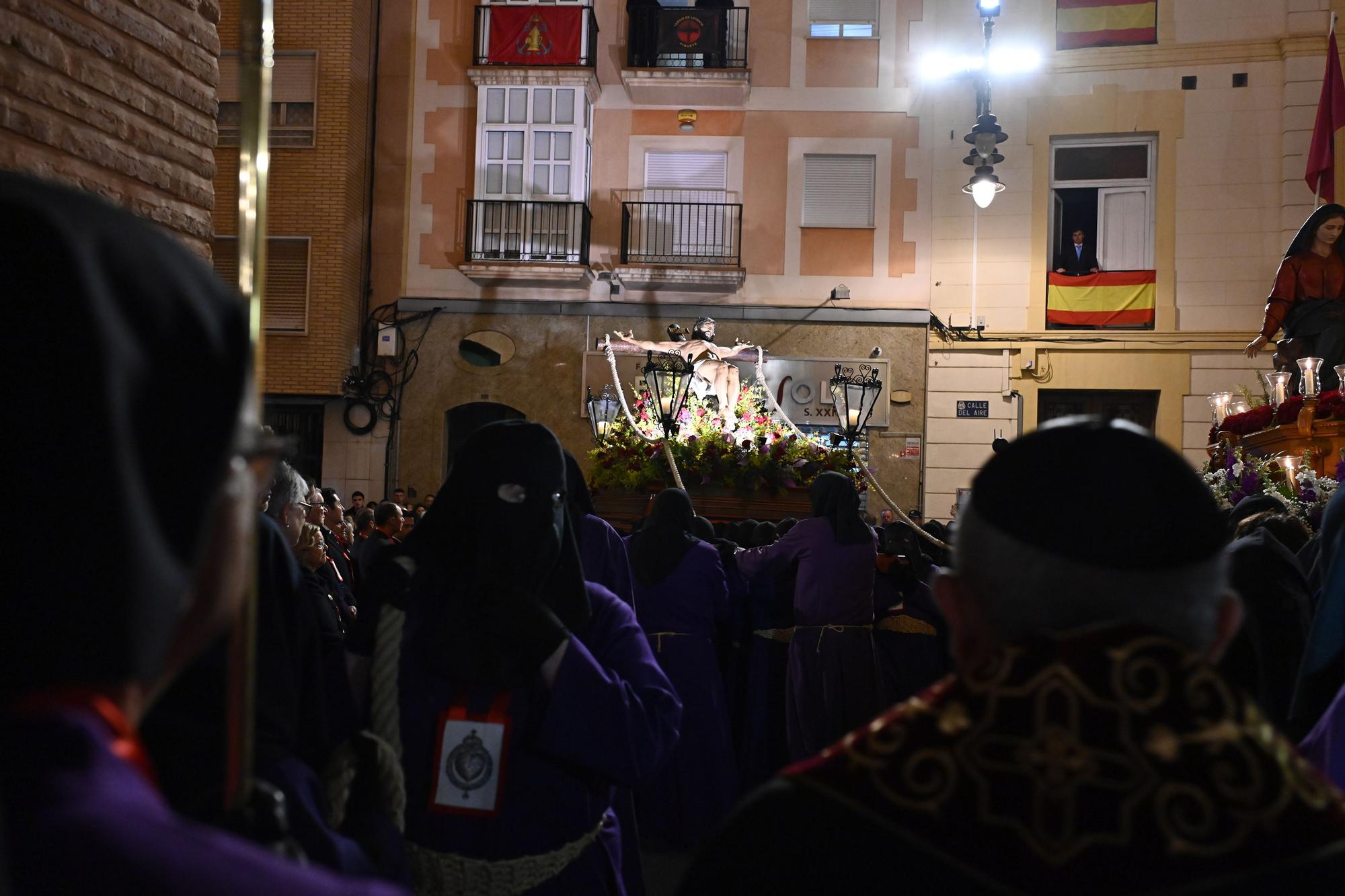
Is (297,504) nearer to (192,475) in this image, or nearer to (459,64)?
(192,475)

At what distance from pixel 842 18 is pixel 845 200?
2.90m

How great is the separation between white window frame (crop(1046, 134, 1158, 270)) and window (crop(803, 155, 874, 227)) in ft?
8.73

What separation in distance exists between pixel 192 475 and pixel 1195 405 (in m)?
17.5

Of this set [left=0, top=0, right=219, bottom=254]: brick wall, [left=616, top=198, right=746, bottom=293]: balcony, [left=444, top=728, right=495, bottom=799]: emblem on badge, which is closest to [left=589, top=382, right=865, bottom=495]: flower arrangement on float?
[left=0, top=0, right=219, bottom=254]: brick wall

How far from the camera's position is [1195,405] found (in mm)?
16484

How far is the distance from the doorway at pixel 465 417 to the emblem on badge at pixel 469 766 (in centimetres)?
1550

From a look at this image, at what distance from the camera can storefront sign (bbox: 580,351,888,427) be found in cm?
1709

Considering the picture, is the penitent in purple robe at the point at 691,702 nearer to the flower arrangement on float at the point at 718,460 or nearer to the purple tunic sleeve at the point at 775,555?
the purple tunic sleeve at the point at 775,555

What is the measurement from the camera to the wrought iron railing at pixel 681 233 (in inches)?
698

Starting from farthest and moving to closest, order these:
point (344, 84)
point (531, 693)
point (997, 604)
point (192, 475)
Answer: point (344, 84) → point (531, 693) → point (997, 604) → point (192, 475)

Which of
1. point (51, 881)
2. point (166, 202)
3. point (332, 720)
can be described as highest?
point (166, 202)

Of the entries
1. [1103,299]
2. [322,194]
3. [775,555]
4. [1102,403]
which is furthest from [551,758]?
[322,194]

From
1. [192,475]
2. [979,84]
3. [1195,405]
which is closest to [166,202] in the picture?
[192,475]

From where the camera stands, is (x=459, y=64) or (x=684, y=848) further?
(x=459, y=64)
